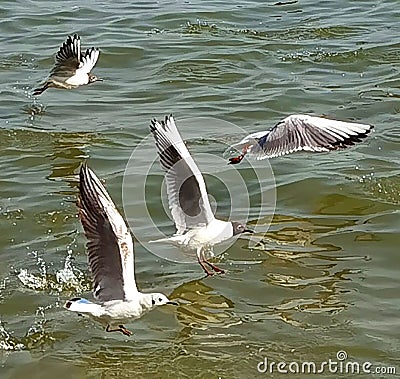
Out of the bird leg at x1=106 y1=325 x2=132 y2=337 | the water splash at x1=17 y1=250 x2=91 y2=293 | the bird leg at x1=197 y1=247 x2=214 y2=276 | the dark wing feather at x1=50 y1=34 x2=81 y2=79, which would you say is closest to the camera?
the bird leg at x1=106 y1=325 x2=132 y2=337

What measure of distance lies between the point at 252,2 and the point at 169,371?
12.1 m

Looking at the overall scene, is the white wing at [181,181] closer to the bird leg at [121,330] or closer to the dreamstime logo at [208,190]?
the dreamstime logo at [208,190]

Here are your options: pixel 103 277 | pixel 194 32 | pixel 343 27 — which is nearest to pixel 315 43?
pixel 343 27

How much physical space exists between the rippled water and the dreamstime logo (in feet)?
0.11

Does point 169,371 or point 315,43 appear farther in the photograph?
point 315,43

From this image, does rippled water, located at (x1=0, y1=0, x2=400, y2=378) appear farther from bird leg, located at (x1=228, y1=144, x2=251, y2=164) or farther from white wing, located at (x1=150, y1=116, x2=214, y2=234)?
white wing, located at (x1=150, y1=116, x2=214, y2=234)

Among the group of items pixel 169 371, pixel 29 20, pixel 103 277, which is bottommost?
pixel 169 371

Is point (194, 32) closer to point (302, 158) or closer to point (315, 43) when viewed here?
point (315, 43)

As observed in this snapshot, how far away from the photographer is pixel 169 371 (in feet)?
20.0

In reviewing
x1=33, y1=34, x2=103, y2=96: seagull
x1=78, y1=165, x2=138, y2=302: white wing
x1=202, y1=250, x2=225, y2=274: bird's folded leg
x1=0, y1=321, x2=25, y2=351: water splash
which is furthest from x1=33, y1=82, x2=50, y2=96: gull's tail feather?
x1=78, y1=165, x2=138, y2=302: white wing

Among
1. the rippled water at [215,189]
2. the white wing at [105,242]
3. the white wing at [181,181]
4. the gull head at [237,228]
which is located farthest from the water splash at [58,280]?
the gull head at [237,228]

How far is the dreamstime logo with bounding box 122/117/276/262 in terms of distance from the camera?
8.17 metres
